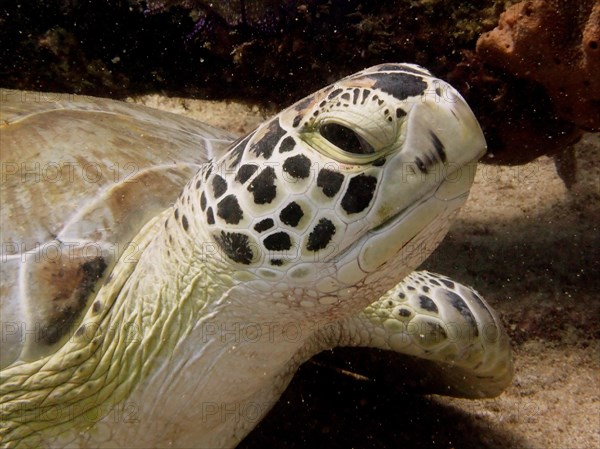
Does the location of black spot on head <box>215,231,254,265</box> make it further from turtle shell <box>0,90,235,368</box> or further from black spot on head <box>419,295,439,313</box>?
black spot on head <box>419,295,439,313</box>

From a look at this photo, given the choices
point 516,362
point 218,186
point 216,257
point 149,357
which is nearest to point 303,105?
point 218,186

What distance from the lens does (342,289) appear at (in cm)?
148

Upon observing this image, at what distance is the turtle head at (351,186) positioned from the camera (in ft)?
4.29

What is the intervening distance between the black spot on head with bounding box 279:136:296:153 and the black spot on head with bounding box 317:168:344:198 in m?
0.13

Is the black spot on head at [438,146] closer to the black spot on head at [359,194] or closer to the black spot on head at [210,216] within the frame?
the black spot on head at [359,194]

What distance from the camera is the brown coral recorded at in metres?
2.29

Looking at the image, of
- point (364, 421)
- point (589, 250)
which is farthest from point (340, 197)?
point (589, 250)

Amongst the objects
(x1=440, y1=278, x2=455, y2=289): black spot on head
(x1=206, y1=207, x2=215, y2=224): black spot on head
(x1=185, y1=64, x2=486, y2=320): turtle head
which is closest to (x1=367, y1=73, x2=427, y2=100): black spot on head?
(x1=185, y1=64, x2=486, y2=320): turtle head

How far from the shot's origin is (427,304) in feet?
7.44

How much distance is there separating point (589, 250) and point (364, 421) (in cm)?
→ 187

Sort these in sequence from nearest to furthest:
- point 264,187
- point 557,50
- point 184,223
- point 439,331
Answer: point 264,187 < point 184,223 < point 439,331 < point 557,50

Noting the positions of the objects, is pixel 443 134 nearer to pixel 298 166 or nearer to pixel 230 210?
pixel 298 166

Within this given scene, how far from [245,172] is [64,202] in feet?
2.57

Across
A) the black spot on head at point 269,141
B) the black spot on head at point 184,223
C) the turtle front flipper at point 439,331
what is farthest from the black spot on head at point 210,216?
the turtle front flipper at point 439,331
